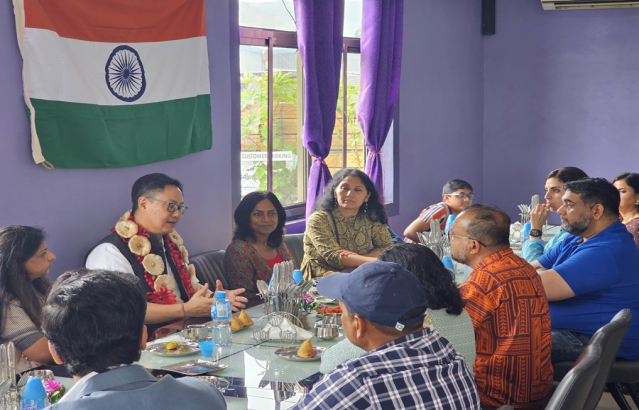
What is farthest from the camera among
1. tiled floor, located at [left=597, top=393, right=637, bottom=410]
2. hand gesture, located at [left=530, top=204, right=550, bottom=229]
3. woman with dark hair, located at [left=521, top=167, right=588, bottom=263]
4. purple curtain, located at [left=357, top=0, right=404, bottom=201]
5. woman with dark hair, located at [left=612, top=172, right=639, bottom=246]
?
purple curtain, located at [left=357, top=0, right=404, bottom=201]

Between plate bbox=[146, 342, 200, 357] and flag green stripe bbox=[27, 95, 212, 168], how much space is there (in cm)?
120

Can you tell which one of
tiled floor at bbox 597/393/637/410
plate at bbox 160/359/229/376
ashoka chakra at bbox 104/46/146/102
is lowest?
tiled floor at bbox 597/393/637/410

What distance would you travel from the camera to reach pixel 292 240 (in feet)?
17.3

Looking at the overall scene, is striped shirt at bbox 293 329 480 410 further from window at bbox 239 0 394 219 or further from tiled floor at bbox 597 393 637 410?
window at bbox 239 0 394 219

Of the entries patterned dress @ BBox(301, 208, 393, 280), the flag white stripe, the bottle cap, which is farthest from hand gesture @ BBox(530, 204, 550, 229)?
the bottle cap

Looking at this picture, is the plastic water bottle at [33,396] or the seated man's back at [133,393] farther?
the plastic water bottle at [33,396]

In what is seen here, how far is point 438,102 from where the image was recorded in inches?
297

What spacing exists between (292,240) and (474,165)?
3507 mm

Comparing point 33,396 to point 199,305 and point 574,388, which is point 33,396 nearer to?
point 199,305

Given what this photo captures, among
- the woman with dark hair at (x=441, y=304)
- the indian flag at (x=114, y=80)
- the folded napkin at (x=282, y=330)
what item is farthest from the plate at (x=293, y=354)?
the indian flag at (x=114, y=80)

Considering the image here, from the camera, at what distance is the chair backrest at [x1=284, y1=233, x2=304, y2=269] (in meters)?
5.19

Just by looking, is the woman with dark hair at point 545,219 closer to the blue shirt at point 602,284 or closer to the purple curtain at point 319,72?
the blue shirt at point 602,284

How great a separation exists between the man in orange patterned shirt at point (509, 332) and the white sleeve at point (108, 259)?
1.60 metres

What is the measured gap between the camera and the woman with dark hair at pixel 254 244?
4.17m
